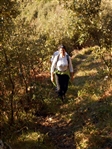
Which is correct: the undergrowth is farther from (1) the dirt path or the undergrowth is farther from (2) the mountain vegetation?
(1) the dirt path

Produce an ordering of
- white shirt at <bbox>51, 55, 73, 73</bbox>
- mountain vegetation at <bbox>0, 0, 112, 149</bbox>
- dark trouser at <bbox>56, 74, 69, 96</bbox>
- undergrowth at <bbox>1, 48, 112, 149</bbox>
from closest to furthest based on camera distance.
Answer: undergrowth at <bbox>1, 48, 112, 149</bbox> → mountain vegetation at <bbox>0, 0, 112, 149</bbox> → white shirt at <bbox>51, 55, 73, 73</bbox> → dark trouser at <bbox>56, 74, 69, 96</bbox>

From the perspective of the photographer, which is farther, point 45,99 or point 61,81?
point 45,99

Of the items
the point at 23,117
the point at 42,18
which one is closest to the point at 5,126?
the point at 23,117

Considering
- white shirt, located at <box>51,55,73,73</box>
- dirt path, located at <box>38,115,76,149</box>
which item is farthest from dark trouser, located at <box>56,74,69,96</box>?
dirt path, located at <box>38,115,76,149</box>

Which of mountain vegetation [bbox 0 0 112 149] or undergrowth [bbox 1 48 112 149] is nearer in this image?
undergrowth [bbox 1 48 112 149]

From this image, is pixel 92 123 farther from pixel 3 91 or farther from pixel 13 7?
pixel 13 7

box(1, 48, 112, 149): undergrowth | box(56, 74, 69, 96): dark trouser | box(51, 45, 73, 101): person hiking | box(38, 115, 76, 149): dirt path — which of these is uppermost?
box(51, 45, 73, 101): person hiking

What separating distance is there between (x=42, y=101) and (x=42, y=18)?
93.3 ft

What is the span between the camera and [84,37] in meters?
10.6

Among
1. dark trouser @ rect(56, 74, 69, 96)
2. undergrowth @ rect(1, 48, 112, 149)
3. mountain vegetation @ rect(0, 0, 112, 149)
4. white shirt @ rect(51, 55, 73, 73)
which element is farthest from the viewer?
dark trouser @ rect(56, 74, 69, 96)

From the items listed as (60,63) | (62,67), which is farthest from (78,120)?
(60,63)

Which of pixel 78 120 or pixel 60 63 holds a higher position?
pixel 60 63

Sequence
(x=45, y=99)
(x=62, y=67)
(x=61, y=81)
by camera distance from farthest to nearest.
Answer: (x=45, y=99)
(x=61, y=81)
(x=62, y=67)

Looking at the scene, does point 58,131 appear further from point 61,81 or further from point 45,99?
point 45,99
